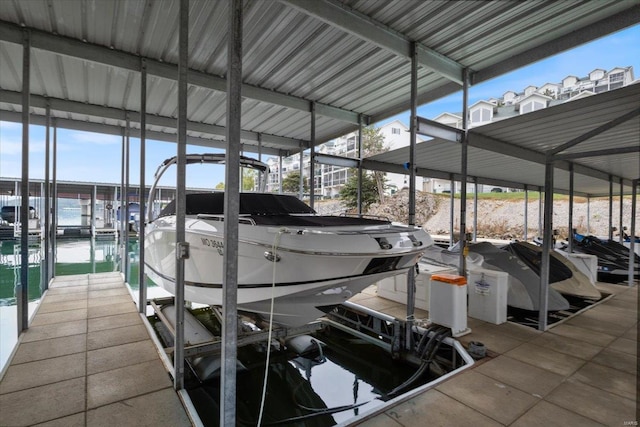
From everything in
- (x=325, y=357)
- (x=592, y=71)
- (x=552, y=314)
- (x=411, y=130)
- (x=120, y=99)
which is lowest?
(x=325, y=357)

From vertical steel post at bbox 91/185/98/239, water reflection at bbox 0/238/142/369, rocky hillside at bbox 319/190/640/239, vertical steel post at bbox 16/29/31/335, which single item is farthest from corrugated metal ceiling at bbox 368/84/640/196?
vertical steel post at bbox 91/185/98/239

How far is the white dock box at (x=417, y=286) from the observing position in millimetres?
5156

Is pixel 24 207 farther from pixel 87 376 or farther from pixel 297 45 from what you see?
pixel 297 45

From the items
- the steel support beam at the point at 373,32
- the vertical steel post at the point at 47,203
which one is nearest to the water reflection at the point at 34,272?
the vertical steel post at the point at 47,203

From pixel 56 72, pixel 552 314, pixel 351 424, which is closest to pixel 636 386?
pixel 552 314

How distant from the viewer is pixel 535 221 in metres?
23.0

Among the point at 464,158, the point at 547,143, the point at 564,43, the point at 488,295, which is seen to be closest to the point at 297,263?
the point at 464,158

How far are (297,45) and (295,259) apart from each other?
9.40ft

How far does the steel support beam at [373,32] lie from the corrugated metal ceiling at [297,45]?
0.5 inches

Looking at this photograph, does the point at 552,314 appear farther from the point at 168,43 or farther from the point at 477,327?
the point at 168,43

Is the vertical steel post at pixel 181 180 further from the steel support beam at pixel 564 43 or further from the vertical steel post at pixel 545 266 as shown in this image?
the vertical steel post at pixel 545 266

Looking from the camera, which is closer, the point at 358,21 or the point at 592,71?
the point at 358,21

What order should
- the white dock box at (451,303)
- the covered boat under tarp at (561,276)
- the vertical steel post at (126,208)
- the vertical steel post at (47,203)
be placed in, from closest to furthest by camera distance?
the white dock box at (451,303) < the vertical steel post at (47,203) < the covered boat under tarp at (561,276) < the vertical steel post at (126,208)

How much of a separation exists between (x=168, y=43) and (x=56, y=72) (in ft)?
7.17
